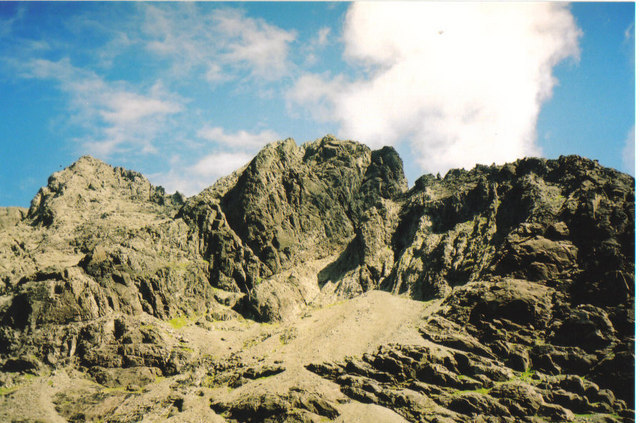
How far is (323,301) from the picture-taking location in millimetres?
116188

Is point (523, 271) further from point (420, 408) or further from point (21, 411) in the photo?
point (21, 411)

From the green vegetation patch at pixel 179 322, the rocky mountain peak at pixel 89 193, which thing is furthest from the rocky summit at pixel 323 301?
the rocky mountain peak at pixel 89 193

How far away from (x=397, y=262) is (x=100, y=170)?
392 feet

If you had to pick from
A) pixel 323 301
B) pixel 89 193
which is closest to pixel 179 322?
pixel 323 301

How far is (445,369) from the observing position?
6750cm

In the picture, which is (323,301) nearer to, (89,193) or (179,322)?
(179,322)

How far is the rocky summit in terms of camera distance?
65.0m

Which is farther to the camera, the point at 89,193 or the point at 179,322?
the point at 89,193

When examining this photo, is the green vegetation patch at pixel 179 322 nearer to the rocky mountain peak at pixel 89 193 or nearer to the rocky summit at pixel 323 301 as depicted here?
the rocky summit at pixel 323 301

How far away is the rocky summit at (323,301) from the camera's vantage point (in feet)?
213

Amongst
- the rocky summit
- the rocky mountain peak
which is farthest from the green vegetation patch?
the rocky mountain peak

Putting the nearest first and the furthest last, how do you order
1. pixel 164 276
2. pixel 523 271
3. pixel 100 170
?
pixel 523 271, pixel 164 276, pixel 100 170

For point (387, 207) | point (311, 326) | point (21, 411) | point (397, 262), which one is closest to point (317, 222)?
point (387, 207)

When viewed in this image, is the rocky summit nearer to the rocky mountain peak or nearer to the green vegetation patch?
the green vegetation patch
